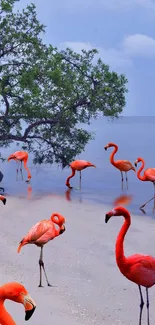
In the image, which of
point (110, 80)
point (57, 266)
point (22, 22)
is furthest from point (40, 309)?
point (22, 22)

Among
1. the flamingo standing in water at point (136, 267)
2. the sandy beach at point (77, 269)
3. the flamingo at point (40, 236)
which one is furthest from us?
the flamingo at point (40, 236)

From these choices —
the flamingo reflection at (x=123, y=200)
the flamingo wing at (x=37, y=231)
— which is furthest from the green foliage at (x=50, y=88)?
the flamingo wing at (x=37, y=231)

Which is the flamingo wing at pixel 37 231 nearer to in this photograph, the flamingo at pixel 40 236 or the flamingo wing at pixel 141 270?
the flamingo at pixel 40 236

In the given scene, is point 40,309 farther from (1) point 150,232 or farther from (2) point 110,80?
(2) point 110,80

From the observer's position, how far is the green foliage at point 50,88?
1345cm

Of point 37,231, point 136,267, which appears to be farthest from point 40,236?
point 136,267

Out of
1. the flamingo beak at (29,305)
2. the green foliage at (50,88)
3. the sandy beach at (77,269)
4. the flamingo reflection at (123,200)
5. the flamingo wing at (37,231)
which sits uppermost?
the green foliage at (50,88)

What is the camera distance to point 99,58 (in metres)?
13.6

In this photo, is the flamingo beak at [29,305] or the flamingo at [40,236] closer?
the flamingo beak at [29,305]

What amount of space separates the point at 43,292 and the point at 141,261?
1312 mm

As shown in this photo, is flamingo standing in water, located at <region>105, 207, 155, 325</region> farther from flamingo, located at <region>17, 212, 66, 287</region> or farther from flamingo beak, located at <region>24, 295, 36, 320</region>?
flamingo beak, located at <region>24, 295, 36, 320</region>

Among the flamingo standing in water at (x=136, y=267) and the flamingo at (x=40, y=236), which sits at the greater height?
the flamingo at (x=40, y=236)

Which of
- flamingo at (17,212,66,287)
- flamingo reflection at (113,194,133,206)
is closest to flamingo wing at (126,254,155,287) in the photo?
flamingo at (17,212,66,287)

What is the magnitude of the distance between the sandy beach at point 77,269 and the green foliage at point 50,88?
452 centimetres
